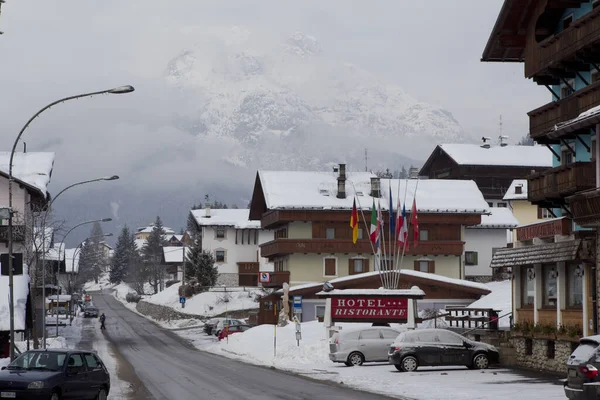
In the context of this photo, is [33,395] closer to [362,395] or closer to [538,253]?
[362,395]

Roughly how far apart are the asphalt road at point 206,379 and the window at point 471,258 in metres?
38.4

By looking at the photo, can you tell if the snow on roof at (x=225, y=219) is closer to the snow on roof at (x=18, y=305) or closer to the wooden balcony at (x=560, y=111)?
the snow on roof at (x=18, y=305)

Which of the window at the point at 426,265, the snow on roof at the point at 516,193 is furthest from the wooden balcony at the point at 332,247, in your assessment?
the snow on roof at the point at 516,193

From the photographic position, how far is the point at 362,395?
2917 centimetres

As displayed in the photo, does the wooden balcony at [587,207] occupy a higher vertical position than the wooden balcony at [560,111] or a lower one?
lower

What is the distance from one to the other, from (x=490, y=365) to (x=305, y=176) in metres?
51.6

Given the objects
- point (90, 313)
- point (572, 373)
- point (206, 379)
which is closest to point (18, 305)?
point (206, 379)

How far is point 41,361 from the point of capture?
25.8 meters

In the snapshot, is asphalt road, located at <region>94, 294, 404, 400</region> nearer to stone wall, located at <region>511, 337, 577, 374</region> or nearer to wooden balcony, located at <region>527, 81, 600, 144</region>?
stone wall, located at <region>511, 337, 577, 374</region>

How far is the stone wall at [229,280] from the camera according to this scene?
124 m

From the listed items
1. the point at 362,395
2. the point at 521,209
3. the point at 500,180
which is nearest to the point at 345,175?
the point at 521,209

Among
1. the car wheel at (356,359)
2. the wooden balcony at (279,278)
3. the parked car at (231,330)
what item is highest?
the wooden balcony at (279,278)

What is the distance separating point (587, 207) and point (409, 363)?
10628mm

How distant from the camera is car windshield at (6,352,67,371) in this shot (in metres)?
25.5
